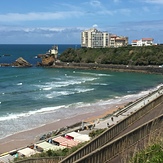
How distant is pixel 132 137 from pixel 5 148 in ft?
50.3

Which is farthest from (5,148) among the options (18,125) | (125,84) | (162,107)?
(125,84)

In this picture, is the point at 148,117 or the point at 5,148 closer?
the point at 148,117

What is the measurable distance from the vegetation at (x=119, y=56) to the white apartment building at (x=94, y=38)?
31021 millimetres

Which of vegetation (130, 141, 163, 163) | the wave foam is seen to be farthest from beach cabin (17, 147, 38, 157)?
vegetation (130, 141, 163, 163)

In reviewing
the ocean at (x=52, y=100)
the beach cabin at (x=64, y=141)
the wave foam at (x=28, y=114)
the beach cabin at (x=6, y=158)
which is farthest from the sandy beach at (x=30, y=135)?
the wave foam at (x=28, y=114)

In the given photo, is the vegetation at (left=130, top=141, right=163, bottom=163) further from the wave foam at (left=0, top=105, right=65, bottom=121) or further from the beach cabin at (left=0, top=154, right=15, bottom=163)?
the wave foam at (left=0, top=105, right=65, bottom=121)

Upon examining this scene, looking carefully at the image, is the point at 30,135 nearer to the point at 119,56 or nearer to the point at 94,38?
the point at 119,56

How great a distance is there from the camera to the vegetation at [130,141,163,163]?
6.64m

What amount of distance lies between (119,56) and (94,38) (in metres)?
42.9

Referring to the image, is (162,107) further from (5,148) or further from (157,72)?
(157,72)

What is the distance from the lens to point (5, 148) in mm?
22203

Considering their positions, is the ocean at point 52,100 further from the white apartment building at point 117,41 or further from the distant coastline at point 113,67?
the white apartment building at point 117,41

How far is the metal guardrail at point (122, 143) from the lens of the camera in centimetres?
731

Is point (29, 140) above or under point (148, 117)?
under
